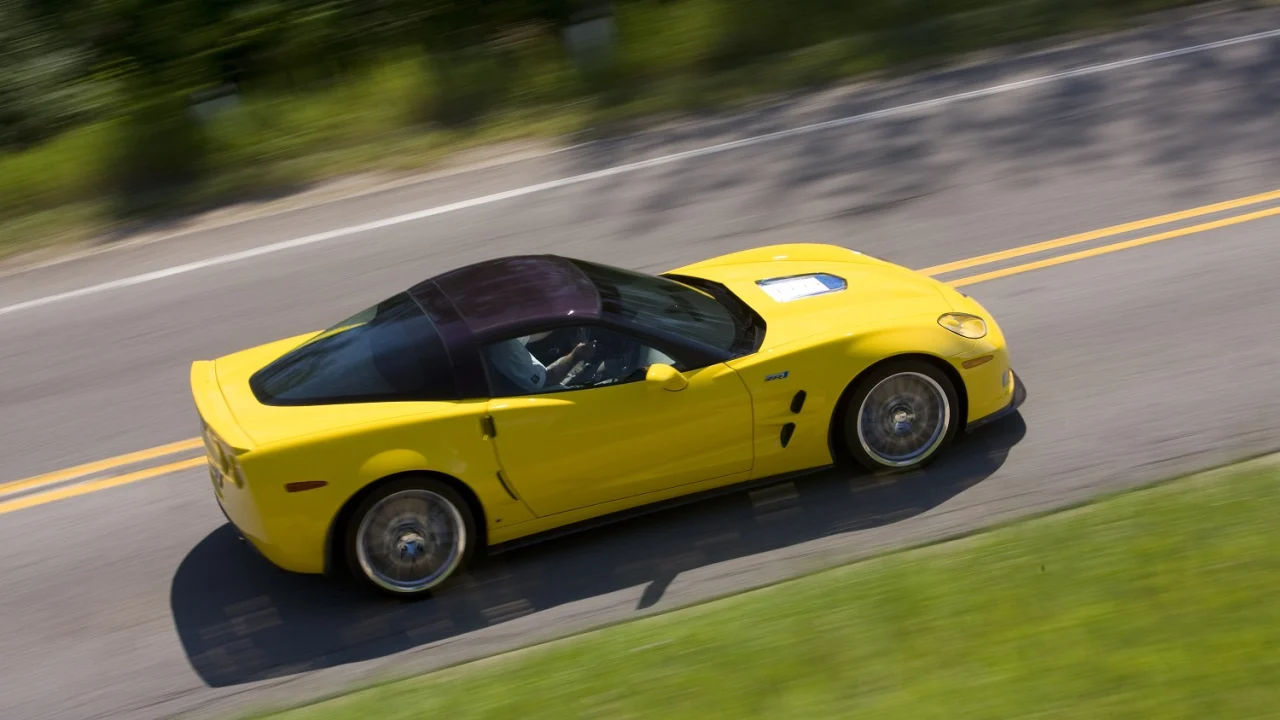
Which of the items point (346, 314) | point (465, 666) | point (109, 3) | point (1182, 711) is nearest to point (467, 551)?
point (465, 666)

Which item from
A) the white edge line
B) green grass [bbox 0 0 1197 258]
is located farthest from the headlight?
green grass [bbox 0 0 1197 258]

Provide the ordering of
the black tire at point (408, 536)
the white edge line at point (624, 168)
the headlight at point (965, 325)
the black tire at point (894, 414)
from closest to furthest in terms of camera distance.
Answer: the black tire at point (408, 536) < the black tire at point (894, 414) < the headlight at point (965, 325) < the white edge line at point (624, 168)

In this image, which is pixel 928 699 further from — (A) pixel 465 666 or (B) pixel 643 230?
(B) pixel 643 230

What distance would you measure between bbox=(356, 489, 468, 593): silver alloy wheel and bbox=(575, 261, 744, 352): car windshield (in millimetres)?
1272

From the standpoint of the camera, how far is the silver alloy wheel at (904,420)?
21.6ft

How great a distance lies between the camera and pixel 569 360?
6.21 m

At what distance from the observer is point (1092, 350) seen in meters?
7.80

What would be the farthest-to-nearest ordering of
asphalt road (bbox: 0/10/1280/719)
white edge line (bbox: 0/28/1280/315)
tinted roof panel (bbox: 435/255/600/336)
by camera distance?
white edge line (bbox: 0/28/1280/315), tinted roof panel (bbox: 435/255/600/336), asphalt road (bbox: 0/10/1280/719)

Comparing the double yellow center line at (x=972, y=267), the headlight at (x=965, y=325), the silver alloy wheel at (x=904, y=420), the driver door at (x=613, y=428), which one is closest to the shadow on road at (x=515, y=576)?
the silver alloy wheel at (x=904, y=420)

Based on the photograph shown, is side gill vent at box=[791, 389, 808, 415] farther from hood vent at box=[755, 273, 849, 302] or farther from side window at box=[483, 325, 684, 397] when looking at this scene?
hood vent at box=[755, 273, 849, 302]

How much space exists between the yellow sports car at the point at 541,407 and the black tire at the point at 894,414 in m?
0.01

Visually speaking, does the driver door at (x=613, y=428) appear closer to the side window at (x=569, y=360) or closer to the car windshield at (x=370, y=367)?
the side window at (x=569, y=360)

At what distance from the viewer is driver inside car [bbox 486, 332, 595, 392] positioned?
6.12 metres

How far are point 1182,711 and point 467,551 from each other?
3236mm
